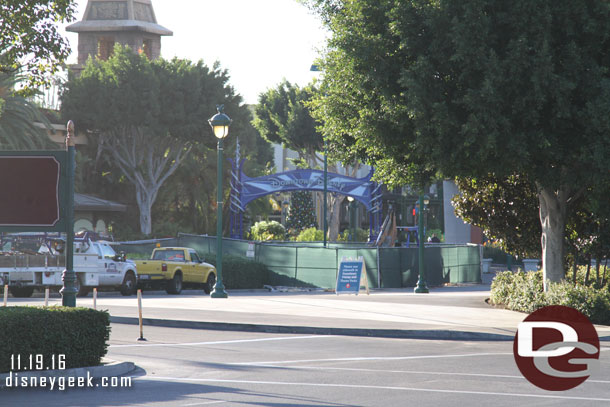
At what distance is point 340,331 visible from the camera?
18156mm

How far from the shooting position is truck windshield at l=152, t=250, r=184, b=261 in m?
33.2

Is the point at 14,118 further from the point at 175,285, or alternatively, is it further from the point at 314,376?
the point at 314,376

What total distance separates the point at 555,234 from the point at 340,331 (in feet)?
20.6

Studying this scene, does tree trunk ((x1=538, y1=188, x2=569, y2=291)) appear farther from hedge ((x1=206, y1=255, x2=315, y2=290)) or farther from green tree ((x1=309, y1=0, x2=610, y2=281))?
hedge ((x1=206, y1=255, x2=315, y2=290))

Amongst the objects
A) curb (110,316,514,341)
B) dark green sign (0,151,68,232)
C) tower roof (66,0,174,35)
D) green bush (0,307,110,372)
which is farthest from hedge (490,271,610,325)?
tower roof (66,0,174,35)

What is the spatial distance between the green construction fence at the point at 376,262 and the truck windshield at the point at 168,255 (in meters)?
4.26

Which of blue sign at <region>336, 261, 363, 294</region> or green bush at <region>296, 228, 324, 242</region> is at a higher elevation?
green bush at <region>296, 228, 324, 242</region>

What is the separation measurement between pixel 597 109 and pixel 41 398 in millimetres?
11573

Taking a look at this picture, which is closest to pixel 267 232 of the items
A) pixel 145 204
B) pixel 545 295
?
pixel 145 204

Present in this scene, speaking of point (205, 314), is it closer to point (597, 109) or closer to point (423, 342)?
point (423, 342)

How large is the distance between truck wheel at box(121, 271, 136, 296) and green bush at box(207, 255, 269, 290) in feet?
18.0

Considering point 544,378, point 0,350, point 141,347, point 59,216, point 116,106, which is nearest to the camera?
point 0,350

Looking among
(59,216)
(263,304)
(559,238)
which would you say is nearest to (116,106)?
(263,304)

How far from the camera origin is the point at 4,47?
73.6 feet
